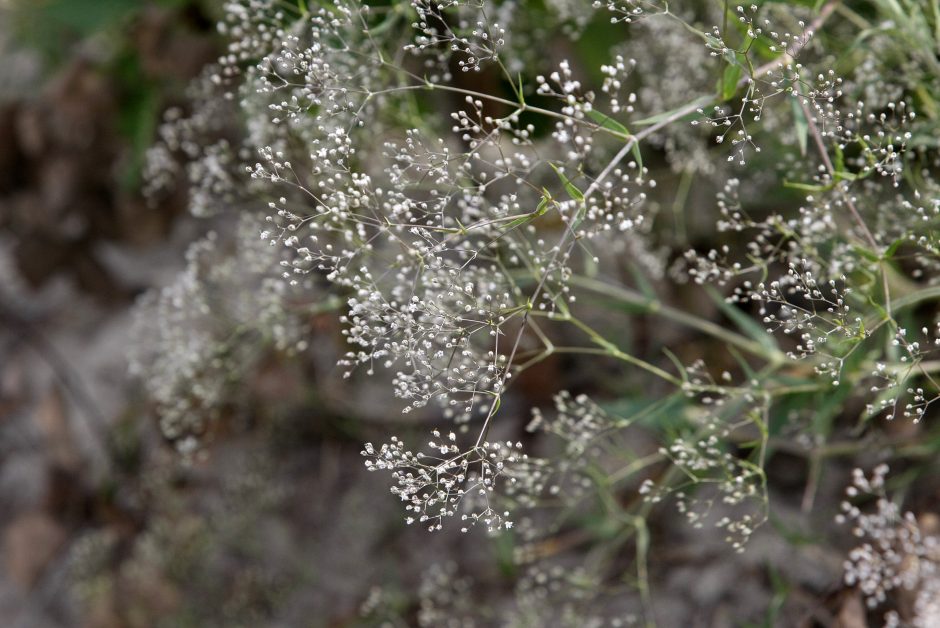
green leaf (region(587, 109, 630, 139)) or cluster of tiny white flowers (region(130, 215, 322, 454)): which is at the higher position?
green leaf (region(587, 109, 630, 139))

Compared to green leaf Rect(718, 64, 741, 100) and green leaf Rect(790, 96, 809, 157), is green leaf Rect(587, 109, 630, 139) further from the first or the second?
green leaf Rect(790, 96, 809, 157)

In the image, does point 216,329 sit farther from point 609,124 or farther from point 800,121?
point 800,121

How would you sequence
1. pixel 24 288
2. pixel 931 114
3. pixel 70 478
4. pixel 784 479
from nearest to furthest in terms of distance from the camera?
pixel 931 114, pixel 784 479, pixel 70 478, pixel 24 288

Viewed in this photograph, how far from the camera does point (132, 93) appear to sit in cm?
238

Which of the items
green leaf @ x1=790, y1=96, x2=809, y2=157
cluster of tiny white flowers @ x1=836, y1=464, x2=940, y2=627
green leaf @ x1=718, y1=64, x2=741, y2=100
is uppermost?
green leaf @ x1=718, y1=64, x2=741, y2=100

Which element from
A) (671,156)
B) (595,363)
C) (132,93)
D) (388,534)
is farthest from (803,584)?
(132,93)

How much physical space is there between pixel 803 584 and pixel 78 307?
2.52m

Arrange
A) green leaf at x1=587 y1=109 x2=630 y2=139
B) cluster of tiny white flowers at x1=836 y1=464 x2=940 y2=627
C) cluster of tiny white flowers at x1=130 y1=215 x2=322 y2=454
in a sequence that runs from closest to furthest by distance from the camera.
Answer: green leaf at x1=587 y1=109 x2=630 y2=139 → cluster of tiny white flowers at x1=836 y1=464 x2=940 y2=627 → cluster of tiny white flowers at x1=130 y1=215 x2=322 y2=454

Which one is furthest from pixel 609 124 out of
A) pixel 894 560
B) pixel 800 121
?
pixel 894 560

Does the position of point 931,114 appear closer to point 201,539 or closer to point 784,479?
point 784,479

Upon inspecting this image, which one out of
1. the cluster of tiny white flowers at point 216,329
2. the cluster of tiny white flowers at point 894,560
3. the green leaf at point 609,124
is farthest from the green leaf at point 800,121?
the cluster of tiny white flowers at point 216,329

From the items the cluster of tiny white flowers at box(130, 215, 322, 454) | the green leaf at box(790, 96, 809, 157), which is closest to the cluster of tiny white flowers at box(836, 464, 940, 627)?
the green leaf at box(790, 96, 809, 157)

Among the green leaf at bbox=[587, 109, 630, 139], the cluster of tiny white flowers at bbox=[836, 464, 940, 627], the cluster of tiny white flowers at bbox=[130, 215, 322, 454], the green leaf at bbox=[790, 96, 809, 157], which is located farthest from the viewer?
the cluster of tiny white flowers at bbox=[130, 215, 322, 454]

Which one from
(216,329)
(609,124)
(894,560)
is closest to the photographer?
(609,124)
